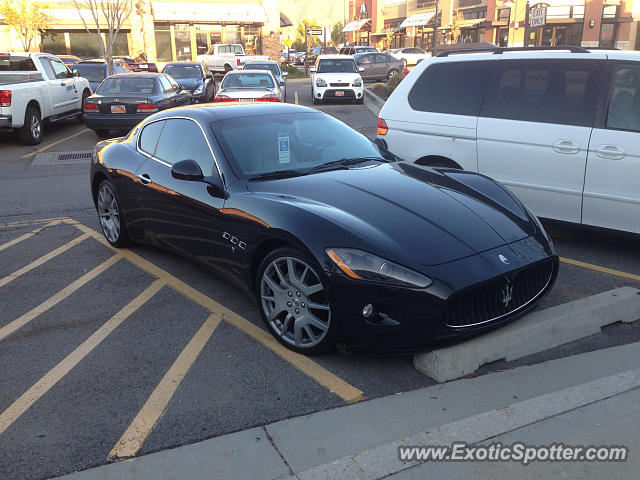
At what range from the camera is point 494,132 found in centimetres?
600

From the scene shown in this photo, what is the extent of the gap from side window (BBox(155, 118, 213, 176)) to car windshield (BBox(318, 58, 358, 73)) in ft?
57.7

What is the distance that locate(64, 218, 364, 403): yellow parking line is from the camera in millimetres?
3570

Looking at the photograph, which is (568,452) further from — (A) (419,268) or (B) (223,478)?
(B) (223,478)

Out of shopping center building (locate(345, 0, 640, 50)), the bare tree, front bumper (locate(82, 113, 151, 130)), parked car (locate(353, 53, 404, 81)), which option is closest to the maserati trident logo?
front bumper (locate(82, 113, 151, 130))

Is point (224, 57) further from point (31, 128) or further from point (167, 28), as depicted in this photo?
point (31, 128)

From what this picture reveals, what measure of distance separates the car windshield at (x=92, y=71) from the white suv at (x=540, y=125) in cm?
1578

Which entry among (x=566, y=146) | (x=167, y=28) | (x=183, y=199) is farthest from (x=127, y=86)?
(x=167, y=28)

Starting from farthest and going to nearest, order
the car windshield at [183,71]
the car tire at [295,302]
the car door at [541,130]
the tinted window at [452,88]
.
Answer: the car windshield at [183,71] < the tinted window at [452,88] < the car door at [541,130] < the car tire at [295,302]

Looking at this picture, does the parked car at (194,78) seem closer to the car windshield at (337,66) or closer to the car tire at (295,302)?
the car windshield at (337,66)

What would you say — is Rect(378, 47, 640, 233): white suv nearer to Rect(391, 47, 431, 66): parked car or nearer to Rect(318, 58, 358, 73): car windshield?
Rect(318, 58, 358, 73): car windshield

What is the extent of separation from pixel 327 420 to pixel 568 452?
117cm

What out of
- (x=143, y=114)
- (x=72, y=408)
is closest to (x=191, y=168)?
(x=72, y=408)

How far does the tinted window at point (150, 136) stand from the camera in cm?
560

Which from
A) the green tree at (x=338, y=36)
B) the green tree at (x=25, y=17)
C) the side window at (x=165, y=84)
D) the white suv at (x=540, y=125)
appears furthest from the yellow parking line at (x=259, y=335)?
the green tree at (x=338, y=36)
